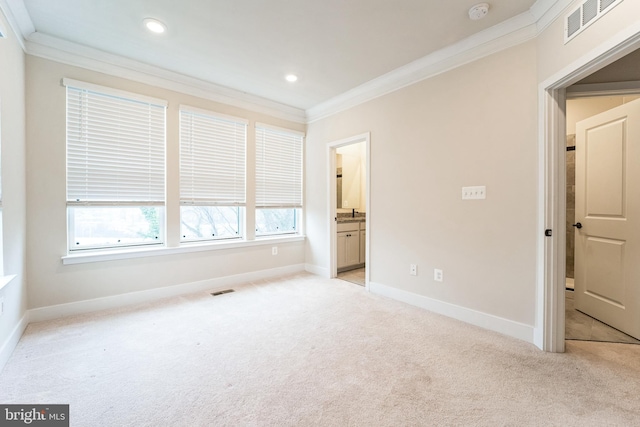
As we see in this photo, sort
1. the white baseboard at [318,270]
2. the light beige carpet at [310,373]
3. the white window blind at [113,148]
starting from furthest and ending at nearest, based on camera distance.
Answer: the white baseboard at [318,270] → the white window blind at [113,148] → the light beige carpet at [310,373]

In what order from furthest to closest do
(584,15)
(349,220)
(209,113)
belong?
(349,220), (209,113), (584,15)

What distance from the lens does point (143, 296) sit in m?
3.14

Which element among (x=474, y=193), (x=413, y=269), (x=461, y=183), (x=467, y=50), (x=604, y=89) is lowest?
(x=413, y=269)

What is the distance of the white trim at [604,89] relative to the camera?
221 cm

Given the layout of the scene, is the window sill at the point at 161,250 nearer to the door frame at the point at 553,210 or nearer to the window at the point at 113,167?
the window at the point at 113,167

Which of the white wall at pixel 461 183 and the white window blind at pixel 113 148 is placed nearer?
the white wall at pixel 461 183

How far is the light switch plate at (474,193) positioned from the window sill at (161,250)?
272 centimetres

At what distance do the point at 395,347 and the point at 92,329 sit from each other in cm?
269

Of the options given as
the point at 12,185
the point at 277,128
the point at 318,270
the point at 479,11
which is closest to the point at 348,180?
the point at 277,128

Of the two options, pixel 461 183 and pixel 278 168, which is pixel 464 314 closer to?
pixel 461 183

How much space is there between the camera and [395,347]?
2182mm

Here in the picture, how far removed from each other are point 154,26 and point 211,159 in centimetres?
158

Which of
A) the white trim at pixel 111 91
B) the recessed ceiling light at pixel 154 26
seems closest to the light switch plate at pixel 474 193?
the recessed ceiling light at pixel 154 26

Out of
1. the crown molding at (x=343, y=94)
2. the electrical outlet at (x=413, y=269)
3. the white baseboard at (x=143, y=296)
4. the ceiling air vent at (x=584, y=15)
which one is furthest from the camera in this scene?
the electrical outlet at (x=413, y=269)
